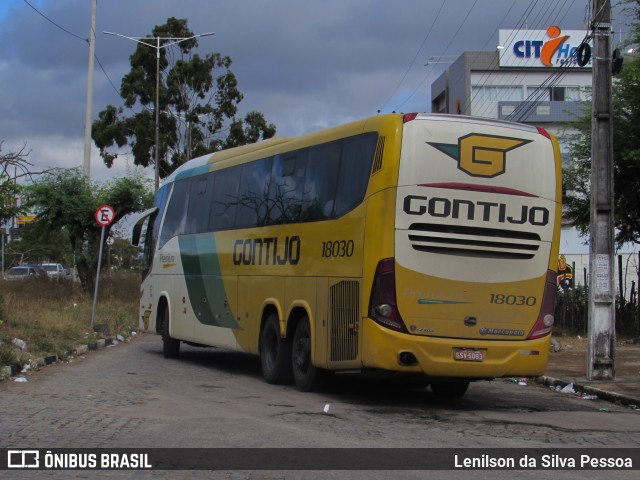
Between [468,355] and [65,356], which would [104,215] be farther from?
[468,355]

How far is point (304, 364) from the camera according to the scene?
12.5 metres

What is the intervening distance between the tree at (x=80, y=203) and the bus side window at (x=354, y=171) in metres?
21.9

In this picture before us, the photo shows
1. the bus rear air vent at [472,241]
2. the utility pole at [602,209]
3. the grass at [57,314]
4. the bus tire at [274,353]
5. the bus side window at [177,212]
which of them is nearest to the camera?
the bus rear air vent at [472,241]

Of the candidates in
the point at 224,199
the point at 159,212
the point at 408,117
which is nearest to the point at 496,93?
the point at 159,212

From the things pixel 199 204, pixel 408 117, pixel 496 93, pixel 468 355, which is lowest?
pixel 468 355

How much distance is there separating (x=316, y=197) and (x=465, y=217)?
8.30 feet

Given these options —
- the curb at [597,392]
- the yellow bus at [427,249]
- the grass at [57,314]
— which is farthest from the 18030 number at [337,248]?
the grass at [57,314]

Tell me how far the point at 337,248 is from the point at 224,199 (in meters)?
4.89

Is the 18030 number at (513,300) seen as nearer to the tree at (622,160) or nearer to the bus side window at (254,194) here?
the bus side window at (254,194)

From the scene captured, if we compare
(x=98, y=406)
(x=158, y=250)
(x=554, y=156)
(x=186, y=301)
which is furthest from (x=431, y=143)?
(x=158, y=250)

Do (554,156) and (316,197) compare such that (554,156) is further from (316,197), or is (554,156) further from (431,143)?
(316,197)

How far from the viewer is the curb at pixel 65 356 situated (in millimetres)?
13297

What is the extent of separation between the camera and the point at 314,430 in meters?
8.83

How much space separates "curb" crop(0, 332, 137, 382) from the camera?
13.3 m
